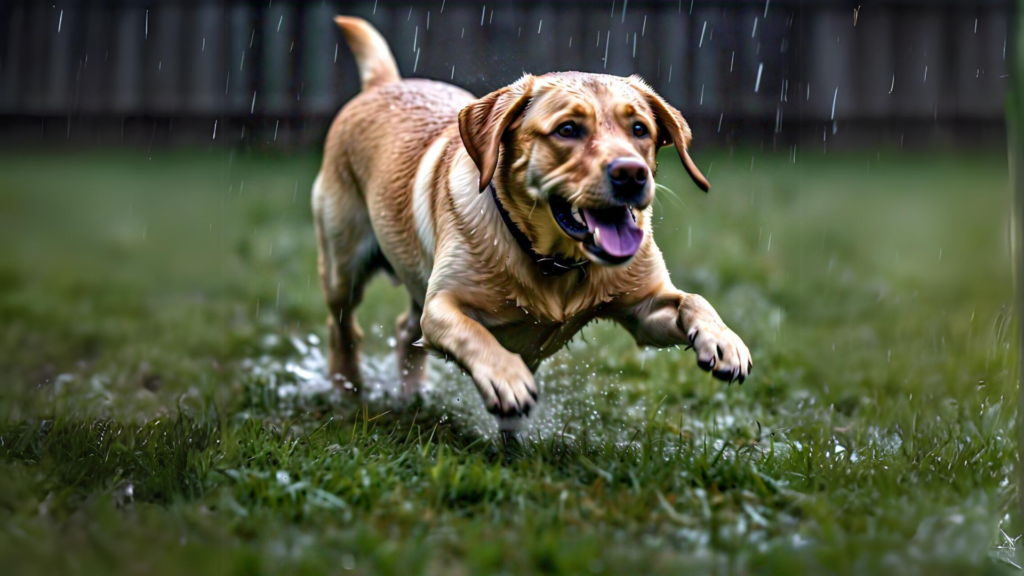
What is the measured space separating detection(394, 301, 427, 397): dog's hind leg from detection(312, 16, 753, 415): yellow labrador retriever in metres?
0.66

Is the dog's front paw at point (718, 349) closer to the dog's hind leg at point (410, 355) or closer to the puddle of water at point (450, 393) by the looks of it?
the puddle of water at point (450, 393)

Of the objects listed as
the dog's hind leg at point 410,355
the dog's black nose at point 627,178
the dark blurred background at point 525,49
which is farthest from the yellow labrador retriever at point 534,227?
the dark blurred background at point 525,49

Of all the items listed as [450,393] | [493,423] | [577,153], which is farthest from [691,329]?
[450,393]

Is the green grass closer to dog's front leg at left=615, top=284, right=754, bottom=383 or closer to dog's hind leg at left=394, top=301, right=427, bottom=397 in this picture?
dog's hind leg at left=394, top=301, right=427, bottom=397

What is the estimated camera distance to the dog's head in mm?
2523

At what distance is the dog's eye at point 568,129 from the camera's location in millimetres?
2623

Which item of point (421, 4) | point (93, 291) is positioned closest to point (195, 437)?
point (93, 291)

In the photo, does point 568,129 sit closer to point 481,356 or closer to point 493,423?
point 481,356

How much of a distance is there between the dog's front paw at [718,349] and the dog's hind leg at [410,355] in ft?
5.92

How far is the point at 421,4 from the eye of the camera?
21.7ft

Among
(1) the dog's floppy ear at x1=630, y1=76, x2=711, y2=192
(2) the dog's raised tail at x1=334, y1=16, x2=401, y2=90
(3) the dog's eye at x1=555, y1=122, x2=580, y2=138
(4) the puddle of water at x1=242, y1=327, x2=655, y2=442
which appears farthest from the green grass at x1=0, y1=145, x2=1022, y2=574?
(2) the dog's raised tail at x1=334, y1=16, x2=401, y2=90

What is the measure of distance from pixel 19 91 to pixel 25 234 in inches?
70.0

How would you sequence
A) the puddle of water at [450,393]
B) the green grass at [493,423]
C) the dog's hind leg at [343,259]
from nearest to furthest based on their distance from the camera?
the green grass at [493,423]
the puddle of water at [450,393]
the dog's hind leg at [343,259]

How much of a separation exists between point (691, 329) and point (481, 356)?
0.66m
